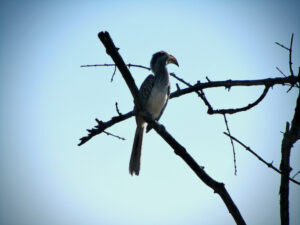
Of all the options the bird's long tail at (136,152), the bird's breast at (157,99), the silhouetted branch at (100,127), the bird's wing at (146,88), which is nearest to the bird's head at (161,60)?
the bird's wing at (146,88)

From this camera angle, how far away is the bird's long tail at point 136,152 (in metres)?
4.60

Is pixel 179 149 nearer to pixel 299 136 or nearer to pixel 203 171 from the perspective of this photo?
pixel 203 171

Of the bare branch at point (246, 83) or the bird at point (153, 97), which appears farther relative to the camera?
the bird at point (153, 97)

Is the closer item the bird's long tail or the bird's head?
the bird's long tail

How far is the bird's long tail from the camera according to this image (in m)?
4.60

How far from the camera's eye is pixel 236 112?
349 cm

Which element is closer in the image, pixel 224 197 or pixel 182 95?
pixel 224 197

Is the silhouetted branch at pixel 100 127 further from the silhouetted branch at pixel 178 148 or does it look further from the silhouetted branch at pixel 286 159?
the silhouetted branch at pixel 286 159

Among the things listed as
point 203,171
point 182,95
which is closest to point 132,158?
point 182,95

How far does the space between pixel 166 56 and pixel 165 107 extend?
1198mm

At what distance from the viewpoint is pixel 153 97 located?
5477 millimetres

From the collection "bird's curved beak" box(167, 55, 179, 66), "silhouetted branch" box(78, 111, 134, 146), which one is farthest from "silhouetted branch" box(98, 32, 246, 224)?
"bird's curved beak" box(167, 55, 179, 66)

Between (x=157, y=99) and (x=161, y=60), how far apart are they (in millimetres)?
1197

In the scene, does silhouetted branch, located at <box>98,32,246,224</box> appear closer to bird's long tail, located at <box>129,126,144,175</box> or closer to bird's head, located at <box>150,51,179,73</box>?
bird's long tail, located at <box>129,126,144,175</box>
